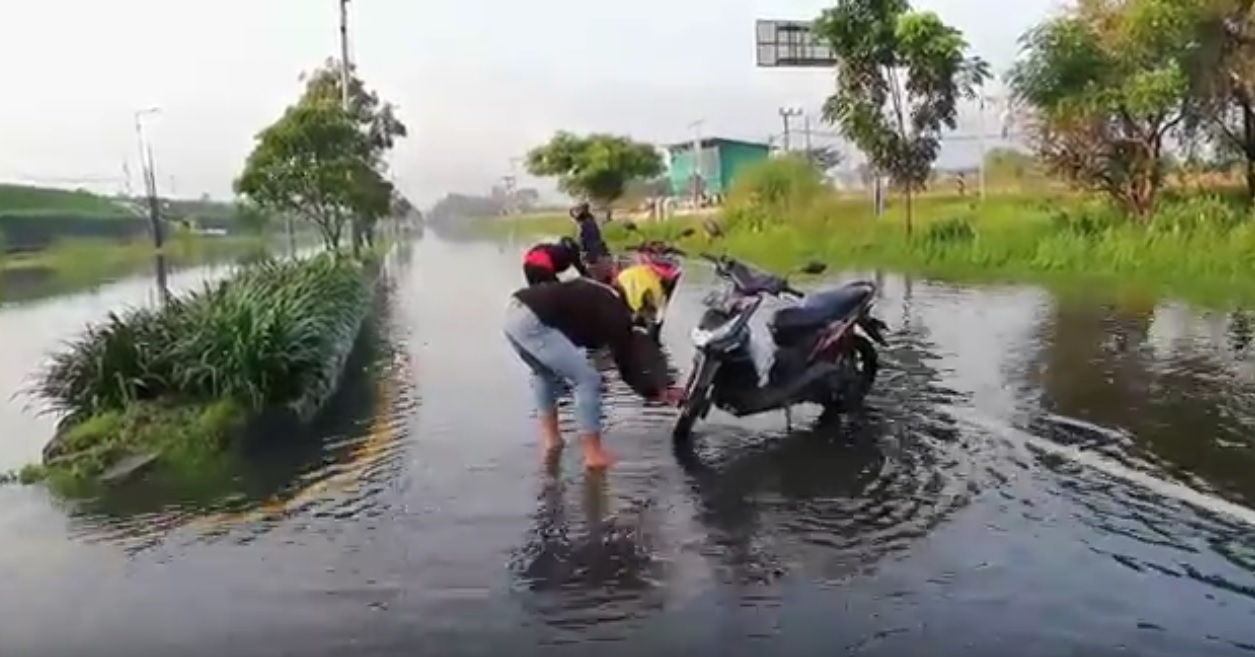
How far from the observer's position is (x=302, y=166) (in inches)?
888

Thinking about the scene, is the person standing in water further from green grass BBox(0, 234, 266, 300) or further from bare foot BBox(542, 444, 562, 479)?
green grass BBox(0, 234, 266, 300)

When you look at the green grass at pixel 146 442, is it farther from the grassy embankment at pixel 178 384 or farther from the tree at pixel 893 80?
the tree at pixel 893 80

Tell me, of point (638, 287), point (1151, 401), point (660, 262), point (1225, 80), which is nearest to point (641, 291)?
point (638, 287)

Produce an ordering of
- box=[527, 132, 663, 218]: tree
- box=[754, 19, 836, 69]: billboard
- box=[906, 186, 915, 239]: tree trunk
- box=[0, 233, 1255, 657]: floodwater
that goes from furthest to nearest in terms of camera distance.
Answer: box=[527, 132, 663, 218]: tree < box=[754, 19, 836, 69]: billboard < box=[906, 186, 915, 239]: tree trunk < box=[0, 233, 1255, 657]: floodwater

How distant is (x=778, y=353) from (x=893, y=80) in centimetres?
2010

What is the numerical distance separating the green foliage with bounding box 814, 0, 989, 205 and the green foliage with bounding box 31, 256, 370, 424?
62.0 feet

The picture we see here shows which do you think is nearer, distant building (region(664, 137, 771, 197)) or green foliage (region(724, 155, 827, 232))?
green foliage (region(724, 155, 827, 232))

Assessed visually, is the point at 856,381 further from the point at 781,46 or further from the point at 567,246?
the point at 781,46

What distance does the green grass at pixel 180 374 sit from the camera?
7750 millimetres

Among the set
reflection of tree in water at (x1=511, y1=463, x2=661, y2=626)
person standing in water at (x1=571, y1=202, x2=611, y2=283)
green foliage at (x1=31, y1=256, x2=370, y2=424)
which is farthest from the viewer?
person standing in water at (x1=571, y1=202, x2=611, y2=283)

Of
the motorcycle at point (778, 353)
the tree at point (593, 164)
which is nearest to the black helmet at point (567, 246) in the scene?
the motorcycle at point (778, 353)

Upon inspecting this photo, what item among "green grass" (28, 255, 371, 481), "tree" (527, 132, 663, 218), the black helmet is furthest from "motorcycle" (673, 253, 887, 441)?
"tree" (527, 132, 663, 218)

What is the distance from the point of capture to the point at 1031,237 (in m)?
21.9

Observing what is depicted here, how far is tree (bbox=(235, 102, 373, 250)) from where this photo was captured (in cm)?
2244
